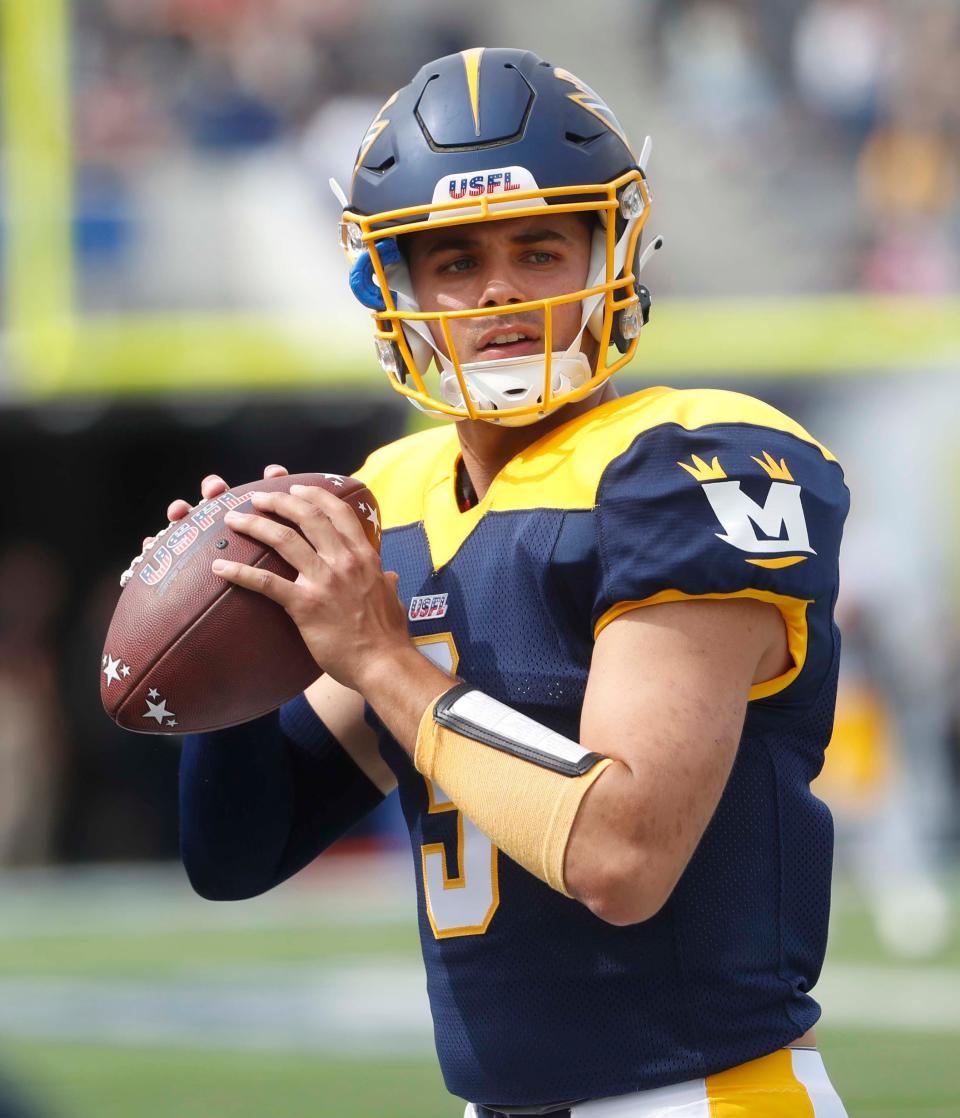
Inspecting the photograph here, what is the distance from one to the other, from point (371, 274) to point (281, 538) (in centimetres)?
47

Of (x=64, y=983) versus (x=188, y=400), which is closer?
(x=64, y=983)

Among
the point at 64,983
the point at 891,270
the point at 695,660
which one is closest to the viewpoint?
the point at 695,660

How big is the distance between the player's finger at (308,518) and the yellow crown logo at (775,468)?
475 mm

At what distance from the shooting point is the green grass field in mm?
5363

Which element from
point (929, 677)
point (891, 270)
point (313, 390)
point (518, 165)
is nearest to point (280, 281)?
point (313, 390)

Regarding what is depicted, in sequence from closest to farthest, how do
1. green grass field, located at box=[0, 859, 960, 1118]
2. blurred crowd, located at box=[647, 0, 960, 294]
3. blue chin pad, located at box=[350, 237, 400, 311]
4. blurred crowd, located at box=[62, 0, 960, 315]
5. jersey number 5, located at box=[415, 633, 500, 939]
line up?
1. jersey number 5, located at box=[415, 633, 500, 939]
2. blue chin pad, located at box=[350, 237, 400, 311]
3. green grass field, located at box=[0, 859, 960, 1118]
4. blurred crowd, located at box=[62, 0, 960, 315]
5. blurred crowd, located at box=[647, 0, 960, 294]

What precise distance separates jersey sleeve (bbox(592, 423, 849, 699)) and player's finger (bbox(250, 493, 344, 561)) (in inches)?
11.9

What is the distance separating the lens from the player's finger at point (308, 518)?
2125 mm

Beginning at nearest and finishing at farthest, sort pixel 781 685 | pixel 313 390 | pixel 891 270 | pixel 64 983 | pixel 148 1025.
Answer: pixel 781 685 → pixel 148 1025 → pixel 64 983 → pixel 313 390 → pixel 891 270

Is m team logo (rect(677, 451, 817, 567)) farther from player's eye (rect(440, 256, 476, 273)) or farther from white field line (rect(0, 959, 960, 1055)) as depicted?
white field line (rect(0, 959, 960, 1055))

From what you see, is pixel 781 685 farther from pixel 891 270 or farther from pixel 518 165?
pixel 891 270

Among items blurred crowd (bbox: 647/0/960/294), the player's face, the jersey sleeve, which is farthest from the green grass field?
blurred crowd (bbox: 647/0/960/294)

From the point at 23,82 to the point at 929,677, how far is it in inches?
250

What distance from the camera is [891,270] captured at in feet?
37.5
